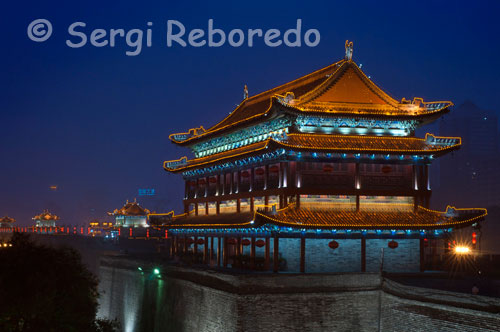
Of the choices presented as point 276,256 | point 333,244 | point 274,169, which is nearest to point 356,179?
point 333,244

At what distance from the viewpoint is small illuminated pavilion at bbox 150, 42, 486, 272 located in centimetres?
3034

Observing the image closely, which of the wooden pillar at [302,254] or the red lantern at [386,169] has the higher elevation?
the red lantern at [386,169]

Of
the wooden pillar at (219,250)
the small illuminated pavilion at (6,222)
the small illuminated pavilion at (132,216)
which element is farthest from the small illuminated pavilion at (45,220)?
the wooden pillar at (219,250)

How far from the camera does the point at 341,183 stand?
31.8 meters

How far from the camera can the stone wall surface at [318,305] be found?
800 inches

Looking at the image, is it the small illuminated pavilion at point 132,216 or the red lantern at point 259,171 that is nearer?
the red lantern at point 259,171

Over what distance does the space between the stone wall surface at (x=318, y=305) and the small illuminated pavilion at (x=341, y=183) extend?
373 cm

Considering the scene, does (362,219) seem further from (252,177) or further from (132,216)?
(132,216)

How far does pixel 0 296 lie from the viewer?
23969mm

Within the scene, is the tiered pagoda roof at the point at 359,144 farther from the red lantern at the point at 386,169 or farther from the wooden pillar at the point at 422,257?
the wooden pillar at the point at 422,257

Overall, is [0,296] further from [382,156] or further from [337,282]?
[382,156]

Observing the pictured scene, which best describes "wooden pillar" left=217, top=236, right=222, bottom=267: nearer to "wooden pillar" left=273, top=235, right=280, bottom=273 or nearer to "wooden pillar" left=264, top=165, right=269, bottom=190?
"wooden pillar" left=264, top=165, right=269, bottom=190

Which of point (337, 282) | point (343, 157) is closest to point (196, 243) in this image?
point (343, 157)

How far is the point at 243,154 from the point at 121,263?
13596mm
